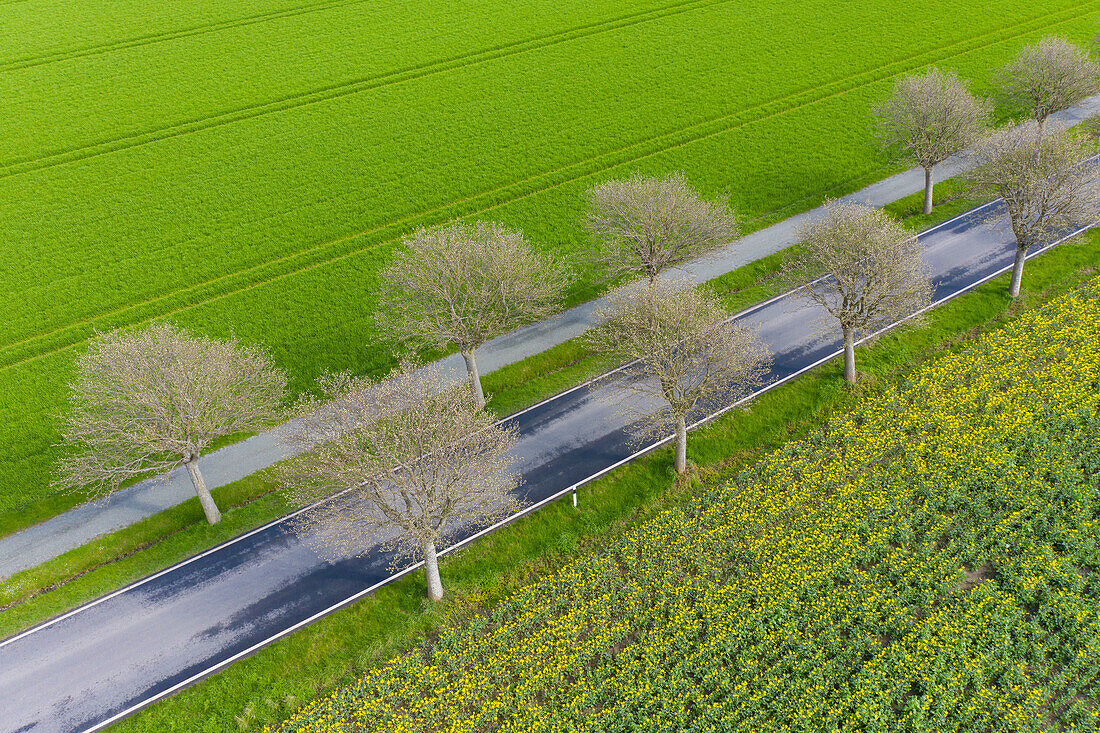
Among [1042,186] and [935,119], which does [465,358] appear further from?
[935,119]

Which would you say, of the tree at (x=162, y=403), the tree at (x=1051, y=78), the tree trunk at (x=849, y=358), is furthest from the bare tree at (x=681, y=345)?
the tree at (x=1051, y=78)

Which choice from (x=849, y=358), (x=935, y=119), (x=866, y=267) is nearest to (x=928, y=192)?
(x=935, y=119)

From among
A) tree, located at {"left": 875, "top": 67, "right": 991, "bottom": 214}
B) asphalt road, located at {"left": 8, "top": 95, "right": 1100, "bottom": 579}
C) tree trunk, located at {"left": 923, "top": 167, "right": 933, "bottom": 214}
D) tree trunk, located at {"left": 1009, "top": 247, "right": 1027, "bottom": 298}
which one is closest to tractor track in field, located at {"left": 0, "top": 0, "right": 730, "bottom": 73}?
tree, located at {"left": 875, "top": 67, "right": 991, "bottom": 214}

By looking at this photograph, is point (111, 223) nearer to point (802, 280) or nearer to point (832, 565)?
point (802, 280)

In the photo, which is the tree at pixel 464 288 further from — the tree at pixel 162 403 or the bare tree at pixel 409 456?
the tree at pixel 162 403

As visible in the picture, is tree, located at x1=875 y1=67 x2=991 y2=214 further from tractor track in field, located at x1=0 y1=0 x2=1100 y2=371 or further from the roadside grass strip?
the roadside grass strip

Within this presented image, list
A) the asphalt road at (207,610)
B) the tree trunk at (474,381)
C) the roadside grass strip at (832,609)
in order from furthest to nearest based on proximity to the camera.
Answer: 1. the tree trunk at (474,381)
2. the asphalt road at (207,610)
3. the roadside grass strip at (832,609)

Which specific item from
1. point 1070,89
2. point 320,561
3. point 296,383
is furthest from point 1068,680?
point 1070,89
